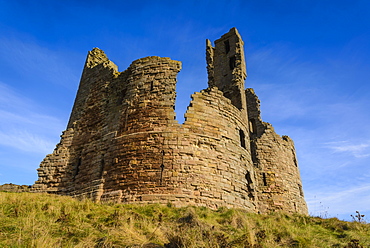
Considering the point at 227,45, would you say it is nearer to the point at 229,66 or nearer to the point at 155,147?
the point at 229,66

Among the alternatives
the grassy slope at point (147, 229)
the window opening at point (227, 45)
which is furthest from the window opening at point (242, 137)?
the window opening at point (227, 45)

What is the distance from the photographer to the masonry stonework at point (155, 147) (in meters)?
9.34

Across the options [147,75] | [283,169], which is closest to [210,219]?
[147,75]

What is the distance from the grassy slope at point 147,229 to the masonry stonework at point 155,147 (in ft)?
3.96

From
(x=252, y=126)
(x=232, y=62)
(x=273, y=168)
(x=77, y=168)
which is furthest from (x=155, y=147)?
(x=252, y=126)

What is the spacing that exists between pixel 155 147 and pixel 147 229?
4224 millimetres

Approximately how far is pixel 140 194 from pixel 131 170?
3.19 feet

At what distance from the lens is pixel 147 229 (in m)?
5.75

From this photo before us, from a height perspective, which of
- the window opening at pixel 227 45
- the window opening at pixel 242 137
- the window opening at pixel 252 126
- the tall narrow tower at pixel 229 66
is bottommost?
the window opening at pixel 242 137

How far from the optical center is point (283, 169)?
52.8ft

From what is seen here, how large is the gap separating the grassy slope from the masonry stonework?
47.5 inches

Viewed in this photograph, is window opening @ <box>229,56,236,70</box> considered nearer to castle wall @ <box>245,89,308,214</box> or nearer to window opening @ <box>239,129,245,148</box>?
castle wall @ <box>245,89,308,214</box>

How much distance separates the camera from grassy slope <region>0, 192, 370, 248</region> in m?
4.77

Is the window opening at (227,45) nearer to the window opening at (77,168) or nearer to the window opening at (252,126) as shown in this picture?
the window opening at (252,126)
